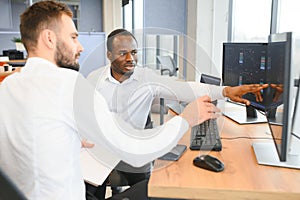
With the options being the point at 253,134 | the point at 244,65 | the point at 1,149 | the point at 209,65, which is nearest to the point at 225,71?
the point at 244,65

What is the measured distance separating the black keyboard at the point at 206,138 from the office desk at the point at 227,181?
0.06m

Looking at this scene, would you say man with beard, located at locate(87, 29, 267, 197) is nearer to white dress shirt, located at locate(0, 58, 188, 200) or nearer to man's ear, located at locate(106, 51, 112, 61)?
man's ear, located at locate(106, 51, 112, 61)

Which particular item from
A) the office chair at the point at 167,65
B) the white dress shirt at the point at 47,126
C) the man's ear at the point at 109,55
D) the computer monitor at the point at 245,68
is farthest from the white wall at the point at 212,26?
the white dress shirt at the point at 47,126

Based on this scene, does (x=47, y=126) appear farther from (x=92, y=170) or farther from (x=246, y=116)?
(x=246, y=116)

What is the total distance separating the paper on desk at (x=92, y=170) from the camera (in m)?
1.19

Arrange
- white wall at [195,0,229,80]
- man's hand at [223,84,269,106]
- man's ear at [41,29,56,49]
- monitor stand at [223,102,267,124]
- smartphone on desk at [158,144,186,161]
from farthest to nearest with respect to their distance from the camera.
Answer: white wall at [195,0,229,80], monitor stand at [223,102,267,124], man's hand at [223,84,269,106], smartphone on desk at [158,144,186,161], man's ear at [41,29,56,49]

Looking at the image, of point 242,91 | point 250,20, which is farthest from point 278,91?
point 250,20

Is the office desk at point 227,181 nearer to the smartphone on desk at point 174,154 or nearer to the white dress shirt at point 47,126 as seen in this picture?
the smartphone on desk at point 174,154

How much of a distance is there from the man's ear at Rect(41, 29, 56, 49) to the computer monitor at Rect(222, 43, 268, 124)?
105 cm

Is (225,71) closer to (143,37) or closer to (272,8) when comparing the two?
(143,37)

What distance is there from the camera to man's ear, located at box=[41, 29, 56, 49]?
1018mm

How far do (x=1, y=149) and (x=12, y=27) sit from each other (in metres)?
6.46

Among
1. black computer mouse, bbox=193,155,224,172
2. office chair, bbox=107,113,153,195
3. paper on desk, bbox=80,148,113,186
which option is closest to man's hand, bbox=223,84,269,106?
office chair, bbox=107,113,153,195

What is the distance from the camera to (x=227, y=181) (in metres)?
0.95
